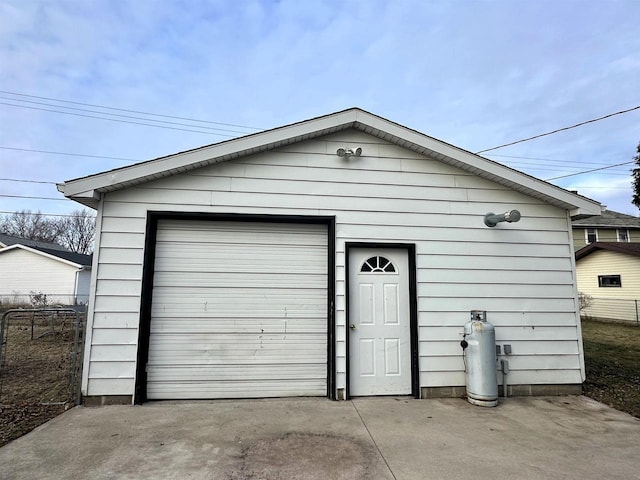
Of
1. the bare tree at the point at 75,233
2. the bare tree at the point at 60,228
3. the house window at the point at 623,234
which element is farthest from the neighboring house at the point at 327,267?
the bare tree at the point at 75,233

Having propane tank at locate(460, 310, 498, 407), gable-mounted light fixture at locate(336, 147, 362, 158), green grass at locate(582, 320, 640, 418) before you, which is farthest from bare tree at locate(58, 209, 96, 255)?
green grass at locate(582, 320, 640, 418)

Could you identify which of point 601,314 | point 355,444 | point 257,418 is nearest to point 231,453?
point 257,418

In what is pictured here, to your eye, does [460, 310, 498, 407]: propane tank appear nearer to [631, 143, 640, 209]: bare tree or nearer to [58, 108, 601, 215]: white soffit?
[58, 108, 601, 215]: white soffit

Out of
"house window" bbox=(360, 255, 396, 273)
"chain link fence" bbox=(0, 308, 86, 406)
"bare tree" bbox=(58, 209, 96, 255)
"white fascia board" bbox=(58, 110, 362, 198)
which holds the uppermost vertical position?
"bare tree" bbox=(58, 209, 96, 255)

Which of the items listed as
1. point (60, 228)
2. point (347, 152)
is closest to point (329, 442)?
point (347, 152)

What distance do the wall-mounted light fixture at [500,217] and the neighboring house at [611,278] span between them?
14.7 m

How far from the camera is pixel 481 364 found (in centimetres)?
433

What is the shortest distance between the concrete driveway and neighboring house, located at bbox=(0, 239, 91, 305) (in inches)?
812

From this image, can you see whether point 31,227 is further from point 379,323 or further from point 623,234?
point 623,234

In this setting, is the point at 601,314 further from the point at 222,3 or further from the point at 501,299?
the point at 222,3

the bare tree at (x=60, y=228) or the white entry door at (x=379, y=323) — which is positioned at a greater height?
the bare tree at (x=60, y=228)

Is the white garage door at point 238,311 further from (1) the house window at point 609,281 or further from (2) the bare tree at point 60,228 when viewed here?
(2) the bare tree at point 60,228

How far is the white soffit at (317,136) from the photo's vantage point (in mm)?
4352

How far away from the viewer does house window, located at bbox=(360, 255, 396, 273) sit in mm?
4910
